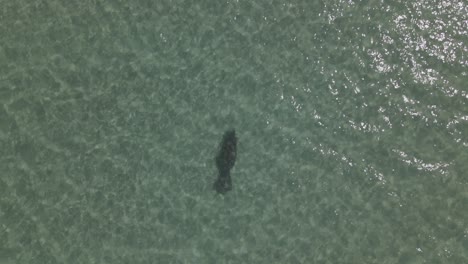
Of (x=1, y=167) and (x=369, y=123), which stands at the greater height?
(x=369, y=123)

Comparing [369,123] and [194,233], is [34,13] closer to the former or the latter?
[194,233]

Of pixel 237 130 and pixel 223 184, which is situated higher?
pixel 237 130

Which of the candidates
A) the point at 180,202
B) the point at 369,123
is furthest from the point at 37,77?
the point at 369,123
